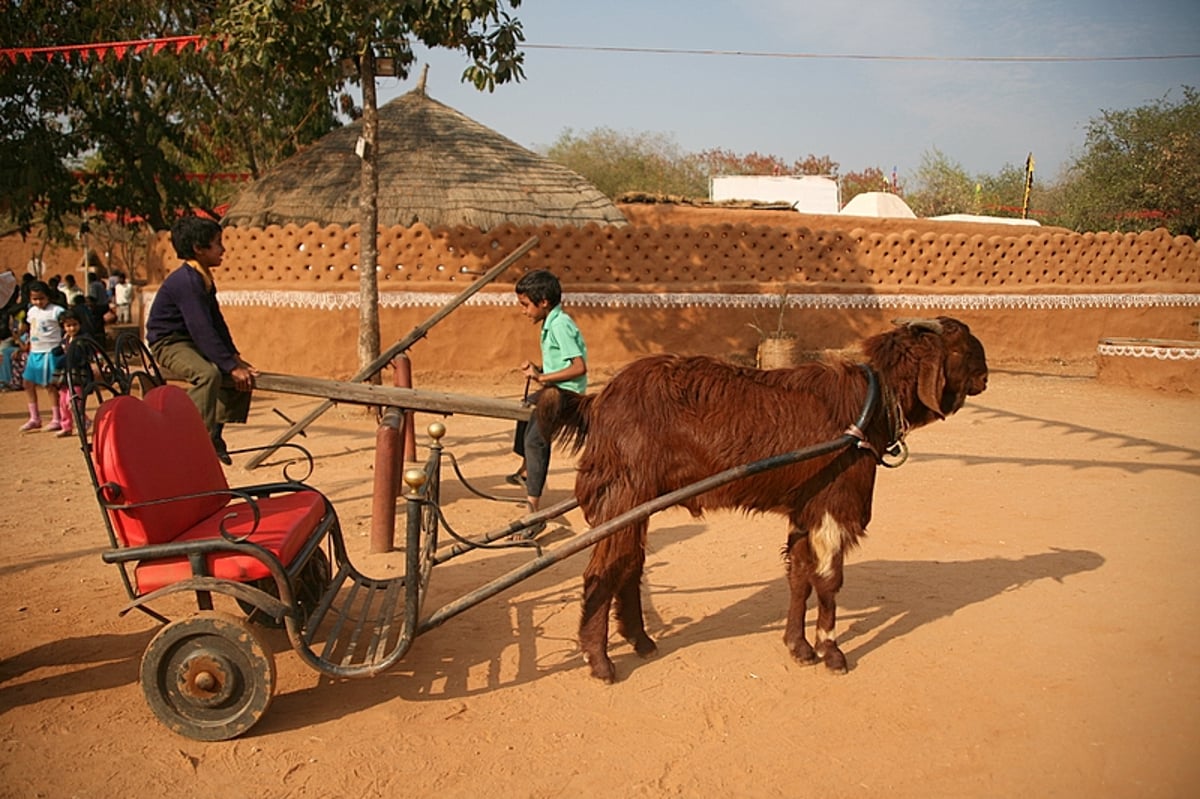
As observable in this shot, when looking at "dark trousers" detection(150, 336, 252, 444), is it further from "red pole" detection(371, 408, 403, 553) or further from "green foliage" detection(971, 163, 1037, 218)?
"green foliage" detection(971, 163, 1037, 218)

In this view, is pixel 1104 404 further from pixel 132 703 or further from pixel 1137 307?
pixel 132 703

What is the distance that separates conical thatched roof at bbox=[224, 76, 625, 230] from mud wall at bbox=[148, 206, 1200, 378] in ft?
3.51

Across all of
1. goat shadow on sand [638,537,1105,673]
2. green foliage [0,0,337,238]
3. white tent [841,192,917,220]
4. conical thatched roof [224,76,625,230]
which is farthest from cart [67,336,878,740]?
white tent [841,192,917,220]

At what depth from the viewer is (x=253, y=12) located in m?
8.98

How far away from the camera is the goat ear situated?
407 centimetres

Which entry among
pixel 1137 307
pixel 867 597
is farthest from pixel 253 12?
pixel 1137 307

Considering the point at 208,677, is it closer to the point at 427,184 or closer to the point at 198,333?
the point at 198,333

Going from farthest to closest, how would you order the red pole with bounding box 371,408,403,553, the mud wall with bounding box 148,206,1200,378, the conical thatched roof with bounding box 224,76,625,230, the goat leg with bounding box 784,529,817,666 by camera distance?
1. the conical thatched roof with bounding box 224,76,625,230
2. the mud wall with bounding box 148,206,1200,378
3. the red pole with bounding box 371,408,403,553
4. the goat leg with bounding box 784,529,817,666

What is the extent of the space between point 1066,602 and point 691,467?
247 centimetres

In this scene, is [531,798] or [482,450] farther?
[482,450]

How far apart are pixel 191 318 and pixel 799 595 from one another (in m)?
3.13

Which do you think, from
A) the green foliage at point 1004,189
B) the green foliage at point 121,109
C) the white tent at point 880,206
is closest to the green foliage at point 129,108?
the green foliage at point 121,109

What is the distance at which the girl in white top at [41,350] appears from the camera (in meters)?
9.72

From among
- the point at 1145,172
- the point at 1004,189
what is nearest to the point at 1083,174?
the point at 1145,172
